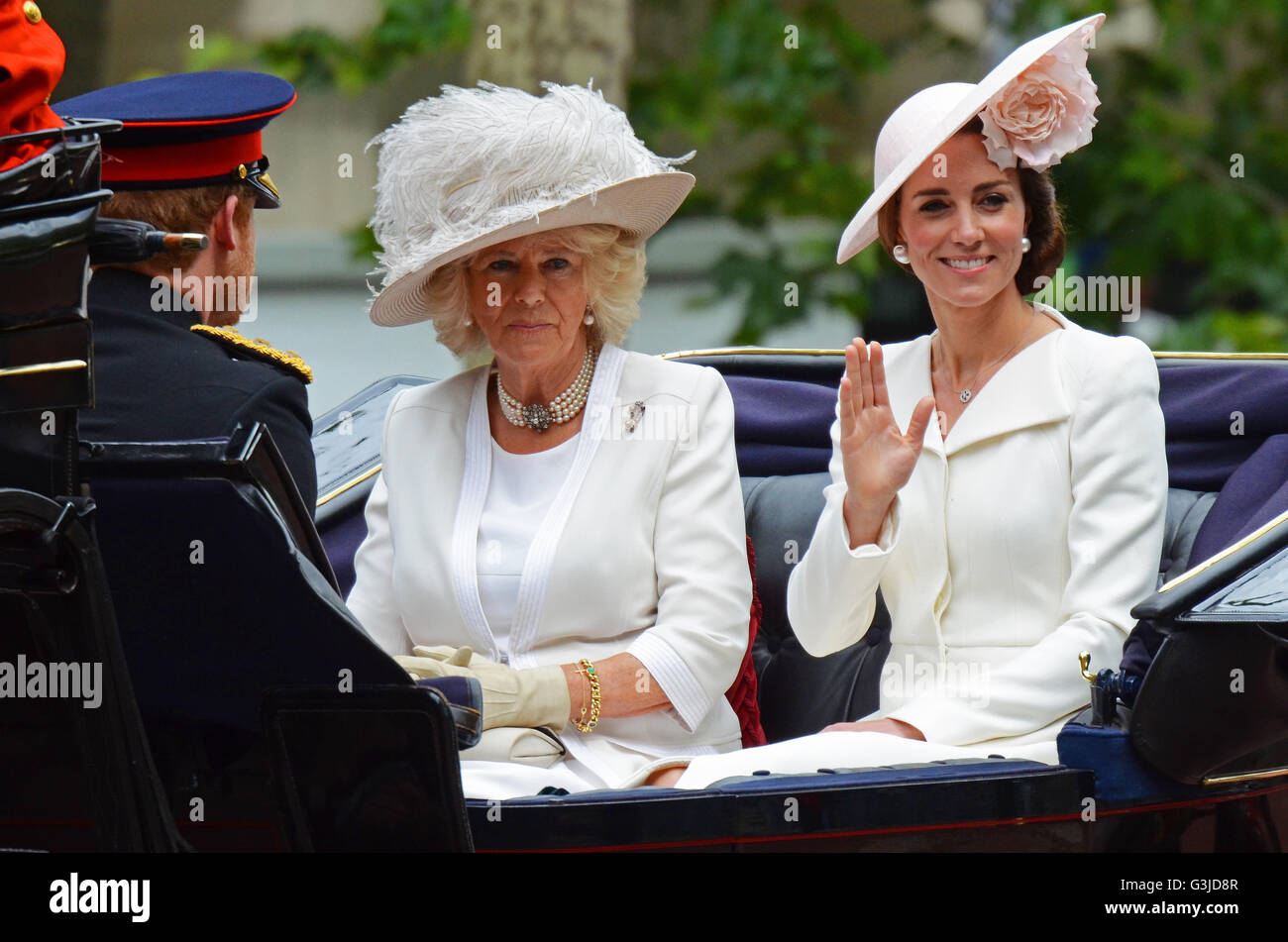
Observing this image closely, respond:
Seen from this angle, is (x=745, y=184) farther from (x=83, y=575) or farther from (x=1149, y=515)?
(x=83, y=575)

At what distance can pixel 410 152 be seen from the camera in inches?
132

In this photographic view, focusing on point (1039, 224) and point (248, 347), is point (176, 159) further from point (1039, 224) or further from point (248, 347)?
point (1039, 224)

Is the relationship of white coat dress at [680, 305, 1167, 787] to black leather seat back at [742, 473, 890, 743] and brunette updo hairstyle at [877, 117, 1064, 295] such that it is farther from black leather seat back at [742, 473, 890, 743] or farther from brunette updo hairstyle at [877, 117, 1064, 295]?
black leather seat back at [742, 473, 890, 743]

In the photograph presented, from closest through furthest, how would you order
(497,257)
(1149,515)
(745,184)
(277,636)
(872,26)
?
1. (277,636)
2. (1149,515)
3. (497,257)
4. (745,184)
5. (872,26)

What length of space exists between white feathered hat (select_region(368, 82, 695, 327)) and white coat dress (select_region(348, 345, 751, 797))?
1.03 feet

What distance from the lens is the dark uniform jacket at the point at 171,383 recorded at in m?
2.58

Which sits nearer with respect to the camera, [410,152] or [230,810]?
[230,810]

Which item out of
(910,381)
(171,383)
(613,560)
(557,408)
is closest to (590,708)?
(613,560)

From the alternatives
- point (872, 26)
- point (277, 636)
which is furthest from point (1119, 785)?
point (872, 26)

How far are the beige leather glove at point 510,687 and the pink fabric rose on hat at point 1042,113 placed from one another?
116 cm

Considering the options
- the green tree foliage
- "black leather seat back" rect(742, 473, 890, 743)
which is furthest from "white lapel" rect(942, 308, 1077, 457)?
the green tree foliage

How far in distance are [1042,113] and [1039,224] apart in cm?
20

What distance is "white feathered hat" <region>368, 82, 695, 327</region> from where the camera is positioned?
3.27m

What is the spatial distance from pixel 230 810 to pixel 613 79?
3987mm
